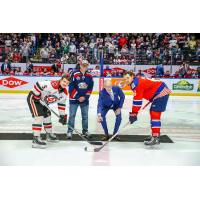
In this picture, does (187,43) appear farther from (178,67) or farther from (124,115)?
(124,115)

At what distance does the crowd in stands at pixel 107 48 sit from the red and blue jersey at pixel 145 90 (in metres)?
1.51

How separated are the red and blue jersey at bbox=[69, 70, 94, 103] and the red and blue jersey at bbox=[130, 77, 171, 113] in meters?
0.56

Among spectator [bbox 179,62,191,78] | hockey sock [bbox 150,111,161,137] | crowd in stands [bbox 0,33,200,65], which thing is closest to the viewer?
hockey sock [bbox 150,111,161,137]

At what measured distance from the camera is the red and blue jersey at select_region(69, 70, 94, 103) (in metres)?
4.31

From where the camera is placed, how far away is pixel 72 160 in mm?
3832

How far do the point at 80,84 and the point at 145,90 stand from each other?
745mm

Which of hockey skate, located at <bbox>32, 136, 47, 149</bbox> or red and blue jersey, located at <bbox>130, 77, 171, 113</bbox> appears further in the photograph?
hockey skate, located at <bbox>32, 136, 47, 149</bbox>

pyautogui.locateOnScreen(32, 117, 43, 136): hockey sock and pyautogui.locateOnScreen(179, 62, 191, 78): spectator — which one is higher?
pyautogui.locateOnScreen(179, 62, 191, 78): spectator

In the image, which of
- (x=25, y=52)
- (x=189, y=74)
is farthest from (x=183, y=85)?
(x=25, y=52)

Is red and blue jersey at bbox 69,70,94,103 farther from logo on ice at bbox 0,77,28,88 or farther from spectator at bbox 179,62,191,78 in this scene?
spectator at bbox 179,62,191,78

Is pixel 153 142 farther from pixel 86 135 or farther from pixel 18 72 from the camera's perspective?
pixel 18 72

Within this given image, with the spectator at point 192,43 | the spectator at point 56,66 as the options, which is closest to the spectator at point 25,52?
the spectator at point 56,66

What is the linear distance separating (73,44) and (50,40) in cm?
39

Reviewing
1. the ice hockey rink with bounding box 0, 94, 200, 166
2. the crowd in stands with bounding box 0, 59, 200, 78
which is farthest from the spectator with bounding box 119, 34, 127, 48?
the ice hockey rink with bounding box 0, 94, 200, 166
